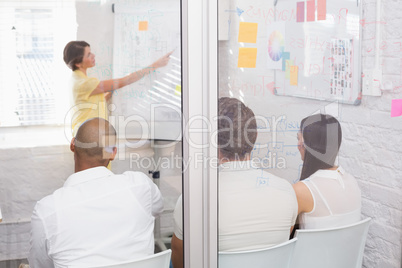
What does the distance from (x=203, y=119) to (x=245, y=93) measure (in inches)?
9.0

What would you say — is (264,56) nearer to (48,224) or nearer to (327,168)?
(327,168)

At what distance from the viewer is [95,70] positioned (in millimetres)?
1645

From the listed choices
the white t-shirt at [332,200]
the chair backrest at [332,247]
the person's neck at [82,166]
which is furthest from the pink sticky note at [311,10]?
the person's neck at [82,166]

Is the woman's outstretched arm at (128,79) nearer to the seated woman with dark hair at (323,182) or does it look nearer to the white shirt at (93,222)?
the white shirt at (93,222)

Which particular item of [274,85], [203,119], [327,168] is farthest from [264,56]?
[327,168]

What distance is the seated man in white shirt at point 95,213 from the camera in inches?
58.9

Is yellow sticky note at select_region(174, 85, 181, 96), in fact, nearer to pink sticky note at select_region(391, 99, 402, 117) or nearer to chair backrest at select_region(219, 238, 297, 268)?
chair backrest at select_region(219, 238, 297, 268)

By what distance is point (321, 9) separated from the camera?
195 cm

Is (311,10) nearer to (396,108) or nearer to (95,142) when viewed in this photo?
(396,108)

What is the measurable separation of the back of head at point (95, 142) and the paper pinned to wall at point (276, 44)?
70 cm

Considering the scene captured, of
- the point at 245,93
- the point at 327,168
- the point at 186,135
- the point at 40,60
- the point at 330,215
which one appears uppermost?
the point at 40,60

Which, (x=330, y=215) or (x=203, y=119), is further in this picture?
(x=330, y=215)

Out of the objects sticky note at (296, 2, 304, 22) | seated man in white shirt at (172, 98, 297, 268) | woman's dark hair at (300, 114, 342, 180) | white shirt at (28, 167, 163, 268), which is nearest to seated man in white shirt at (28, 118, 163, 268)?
white shirt at (28, 167, 163, 268)

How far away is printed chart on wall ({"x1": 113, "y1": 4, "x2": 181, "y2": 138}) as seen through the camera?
5.47ft
